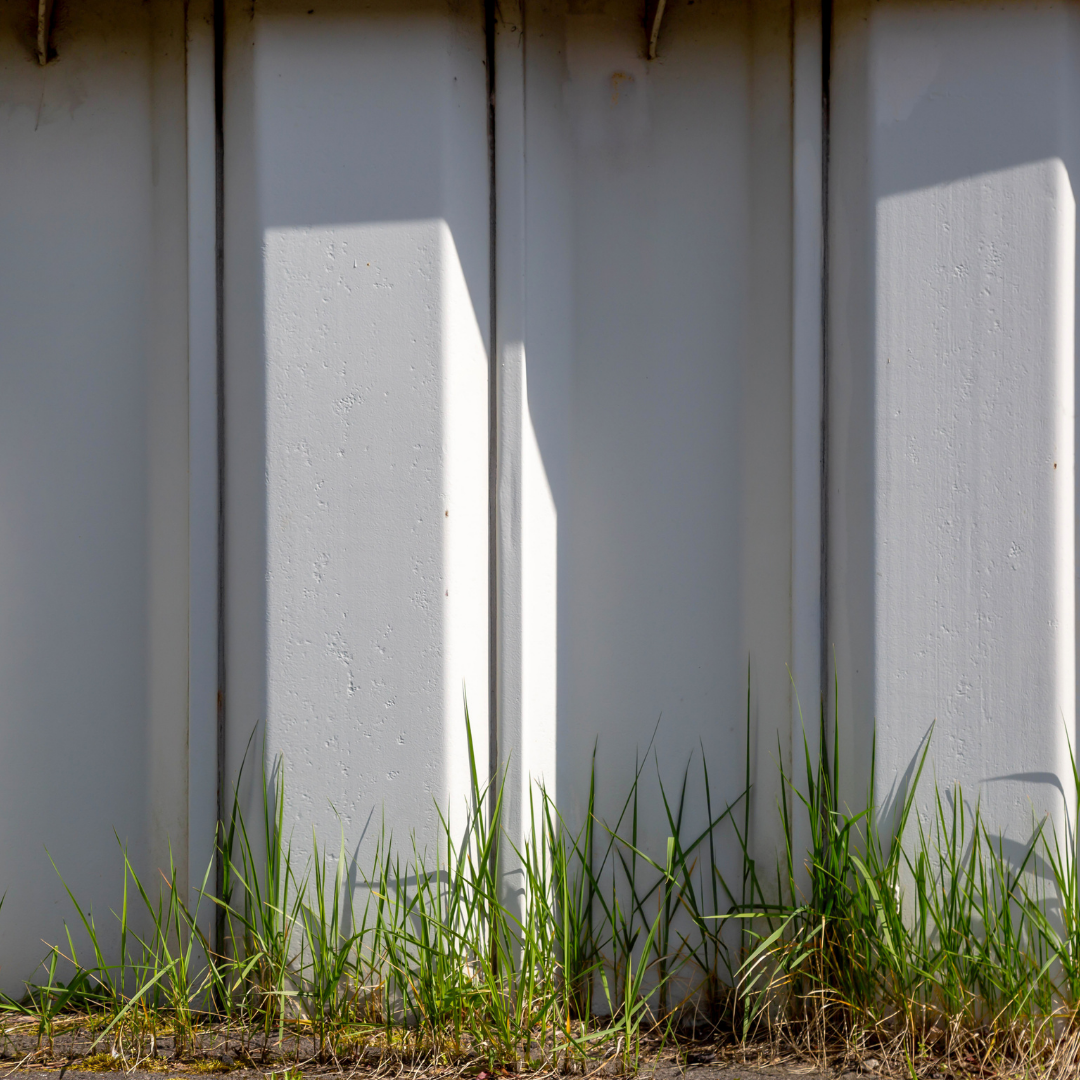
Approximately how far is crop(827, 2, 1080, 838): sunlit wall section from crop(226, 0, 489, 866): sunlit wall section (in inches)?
48.5

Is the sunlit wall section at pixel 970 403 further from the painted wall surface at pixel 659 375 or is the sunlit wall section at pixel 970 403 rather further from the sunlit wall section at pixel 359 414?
the sunlit wall section at pixel 359 414

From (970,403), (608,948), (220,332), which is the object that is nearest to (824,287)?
(970,403)

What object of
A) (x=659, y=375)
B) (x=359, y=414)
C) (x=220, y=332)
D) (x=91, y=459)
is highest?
(x=220, y=332)

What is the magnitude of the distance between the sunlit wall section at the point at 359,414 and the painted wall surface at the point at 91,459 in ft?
1.34

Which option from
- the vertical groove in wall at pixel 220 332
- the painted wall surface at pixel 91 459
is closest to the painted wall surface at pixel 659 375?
the vertical groove in wall at pixel 220 332

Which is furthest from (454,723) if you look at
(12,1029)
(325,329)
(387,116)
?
(387,116)

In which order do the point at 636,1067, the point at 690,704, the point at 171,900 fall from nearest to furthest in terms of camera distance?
the point at 636,1067 → the point at 171,900 → the point at 690,704

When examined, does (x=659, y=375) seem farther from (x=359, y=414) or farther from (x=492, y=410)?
(x=359, y=414)

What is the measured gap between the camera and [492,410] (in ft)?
8.86

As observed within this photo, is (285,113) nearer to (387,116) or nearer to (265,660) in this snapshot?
(387,116)

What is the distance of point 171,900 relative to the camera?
2.51m

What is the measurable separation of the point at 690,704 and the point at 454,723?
745 mm

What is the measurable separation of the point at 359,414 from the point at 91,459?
0.95m

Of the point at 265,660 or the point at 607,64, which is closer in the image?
→ the point at 265,660
